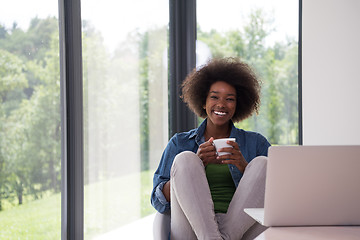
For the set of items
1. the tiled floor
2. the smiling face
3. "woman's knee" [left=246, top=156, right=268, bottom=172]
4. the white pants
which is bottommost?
the tiled floor

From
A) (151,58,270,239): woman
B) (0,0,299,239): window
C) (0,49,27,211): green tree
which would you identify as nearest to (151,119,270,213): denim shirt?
(151,58,270,239): woman

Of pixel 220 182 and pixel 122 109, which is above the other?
pixel 122 109

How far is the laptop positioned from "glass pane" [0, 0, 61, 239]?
4.30 ft

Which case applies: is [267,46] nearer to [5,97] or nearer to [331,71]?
[331,71]

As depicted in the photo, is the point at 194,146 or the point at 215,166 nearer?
the point at 215,166

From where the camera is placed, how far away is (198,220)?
6.06ft

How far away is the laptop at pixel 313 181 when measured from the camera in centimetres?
135

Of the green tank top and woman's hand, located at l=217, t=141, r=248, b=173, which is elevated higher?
woman's hand, located at l=217, t=141, r=248, b=173

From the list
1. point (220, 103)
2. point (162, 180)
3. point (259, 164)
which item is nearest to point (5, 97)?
point (162, 180)

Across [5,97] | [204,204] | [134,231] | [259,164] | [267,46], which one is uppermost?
[267,46]

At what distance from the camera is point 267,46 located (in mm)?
3572

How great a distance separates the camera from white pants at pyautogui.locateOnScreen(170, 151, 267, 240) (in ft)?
6.10

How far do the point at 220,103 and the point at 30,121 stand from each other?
3.22ft

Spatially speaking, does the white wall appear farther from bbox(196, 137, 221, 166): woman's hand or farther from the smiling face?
bbox(196, 137, 221, 166): woman's hand
